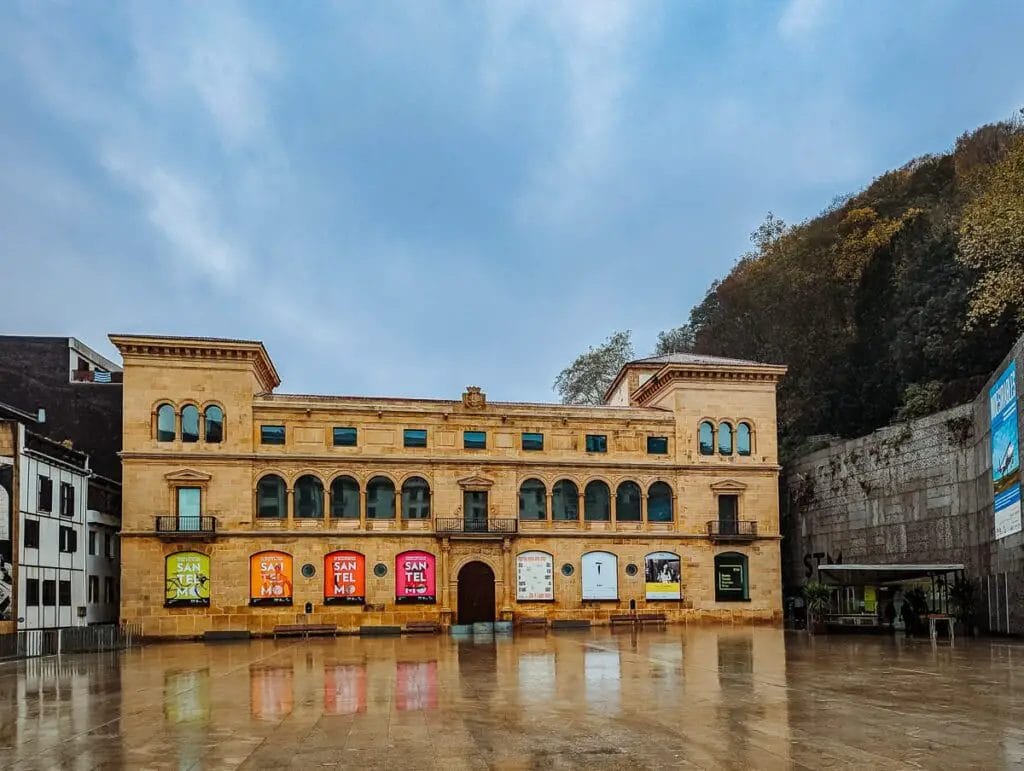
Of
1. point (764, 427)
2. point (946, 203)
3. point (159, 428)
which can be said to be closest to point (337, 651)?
point (159, 428)

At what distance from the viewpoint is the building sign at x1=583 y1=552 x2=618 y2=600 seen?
4922 cm

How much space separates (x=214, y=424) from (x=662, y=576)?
74.3 feet

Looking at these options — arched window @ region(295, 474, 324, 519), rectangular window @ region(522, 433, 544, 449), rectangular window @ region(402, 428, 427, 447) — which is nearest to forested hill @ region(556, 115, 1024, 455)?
rectangular window @ region(522, 433, 544, 449)

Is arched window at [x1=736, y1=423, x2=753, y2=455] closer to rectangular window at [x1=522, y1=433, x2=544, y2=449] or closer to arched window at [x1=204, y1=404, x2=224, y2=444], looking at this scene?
rectangular window at [x1=522, y1=433, x2=544, y2=449]

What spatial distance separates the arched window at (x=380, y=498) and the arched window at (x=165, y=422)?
30.6 feet

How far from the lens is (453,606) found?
157ft

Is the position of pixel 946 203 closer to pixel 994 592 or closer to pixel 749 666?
pixel 994 592

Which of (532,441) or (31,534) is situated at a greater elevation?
(532,441)

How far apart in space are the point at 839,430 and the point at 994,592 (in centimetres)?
2635

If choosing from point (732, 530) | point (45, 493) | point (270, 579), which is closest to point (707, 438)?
point (732, 530)

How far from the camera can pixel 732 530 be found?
166 ft

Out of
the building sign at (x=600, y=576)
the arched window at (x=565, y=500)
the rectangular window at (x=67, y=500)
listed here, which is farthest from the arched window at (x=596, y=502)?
the rectangular window at (x=67, y=500)

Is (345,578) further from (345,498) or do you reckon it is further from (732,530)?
(732,530)

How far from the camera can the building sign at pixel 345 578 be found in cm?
4672
